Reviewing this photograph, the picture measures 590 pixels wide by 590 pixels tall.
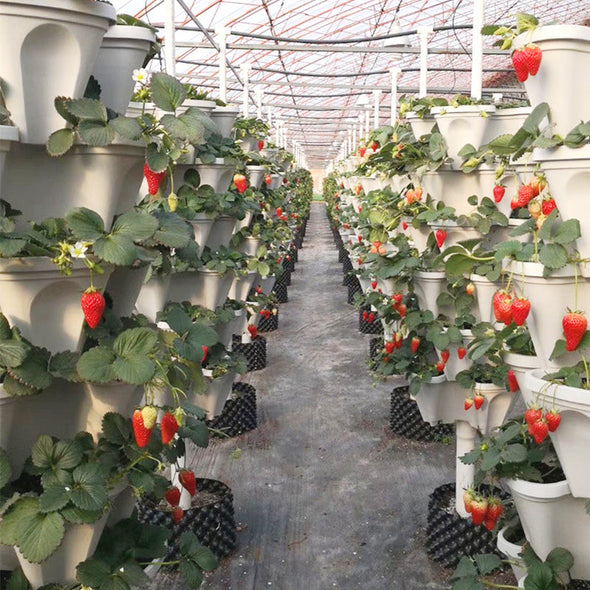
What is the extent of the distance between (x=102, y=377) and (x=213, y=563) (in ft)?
3.09

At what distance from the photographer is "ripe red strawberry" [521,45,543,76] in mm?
1973

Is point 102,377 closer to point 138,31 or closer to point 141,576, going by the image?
point 141,576

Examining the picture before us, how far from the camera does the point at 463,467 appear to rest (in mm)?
3961

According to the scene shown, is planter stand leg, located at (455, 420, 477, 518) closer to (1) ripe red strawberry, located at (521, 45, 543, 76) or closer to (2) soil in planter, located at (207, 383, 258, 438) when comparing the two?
(2) soil in planter, located at (207, 383, 258, 438)

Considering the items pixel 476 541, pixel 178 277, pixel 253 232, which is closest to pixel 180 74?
pixel 253 232

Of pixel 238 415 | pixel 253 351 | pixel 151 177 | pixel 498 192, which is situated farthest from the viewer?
pixel 253 351

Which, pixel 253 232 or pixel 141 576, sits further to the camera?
Answer: pixel 253 232

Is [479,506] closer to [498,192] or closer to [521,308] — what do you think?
[521,308]

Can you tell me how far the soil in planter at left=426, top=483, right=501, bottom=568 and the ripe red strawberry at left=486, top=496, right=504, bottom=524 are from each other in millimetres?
794

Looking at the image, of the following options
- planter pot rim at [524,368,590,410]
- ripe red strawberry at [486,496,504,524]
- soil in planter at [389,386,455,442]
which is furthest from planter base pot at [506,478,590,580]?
soil in planter at [389,386,455,442]

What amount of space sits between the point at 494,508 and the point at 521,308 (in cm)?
120

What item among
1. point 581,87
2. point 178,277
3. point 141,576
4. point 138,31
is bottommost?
point 141,576

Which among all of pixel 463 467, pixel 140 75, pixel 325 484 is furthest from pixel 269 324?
pixel 140 75

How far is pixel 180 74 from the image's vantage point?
1513cm
